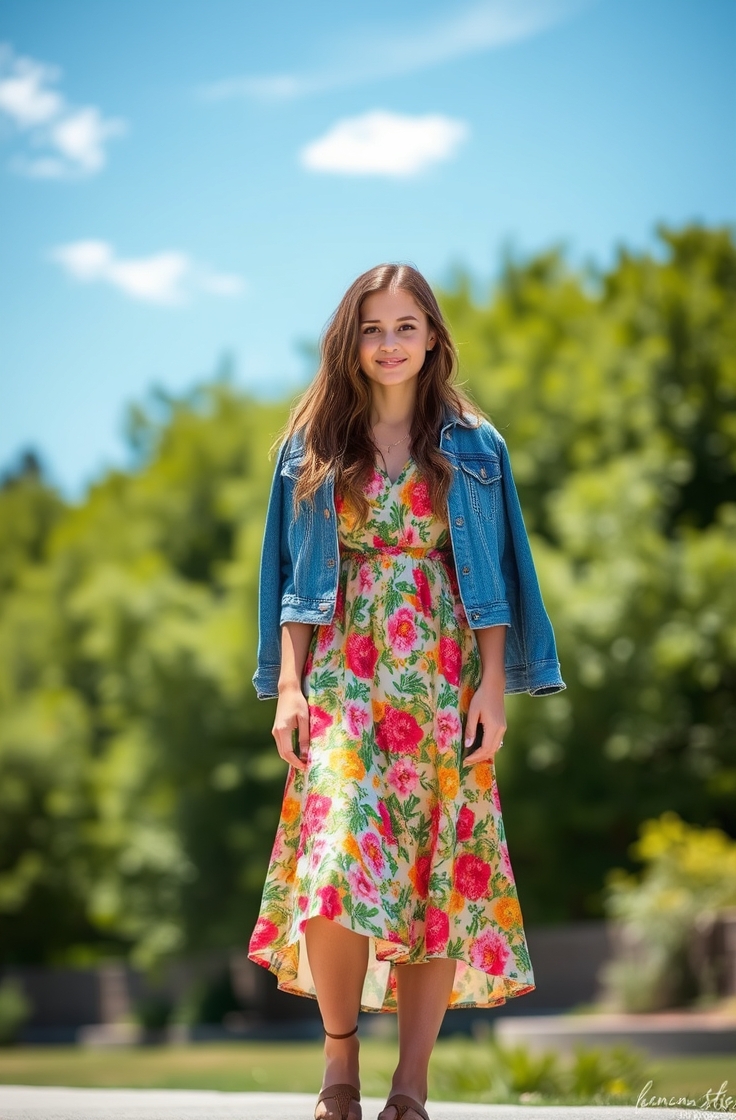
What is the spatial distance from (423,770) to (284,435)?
1048 mm

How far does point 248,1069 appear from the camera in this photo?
13383 millimetres

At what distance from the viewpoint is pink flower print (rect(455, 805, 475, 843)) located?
13.3ft

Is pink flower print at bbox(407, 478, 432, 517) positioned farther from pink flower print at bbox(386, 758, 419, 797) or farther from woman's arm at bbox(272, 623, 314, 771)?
pink flower print at bbox(386, 758, 419, 797)

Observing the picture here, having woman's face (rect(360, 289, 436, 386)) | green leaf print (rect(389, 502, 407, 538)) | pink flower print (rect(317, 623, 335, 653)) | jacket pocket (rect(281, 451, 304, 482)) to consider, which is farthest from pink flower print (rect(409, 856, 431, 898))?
woman's face (rect(360, 289, 436, 386))

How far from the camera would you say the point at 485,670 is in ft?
13.4

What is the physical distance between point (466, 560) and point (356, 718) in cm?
51

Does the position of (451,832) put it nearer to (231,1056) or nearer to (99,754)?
(231,1056)

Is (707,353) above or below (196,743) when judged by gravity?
above

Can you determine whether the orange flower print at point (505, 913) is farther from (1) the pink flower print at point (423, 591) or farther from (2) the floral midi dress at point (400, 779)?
(1) the pink flower print at point (423, 591)

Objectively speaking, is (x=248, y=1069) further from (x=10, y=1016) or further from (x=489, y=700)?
(x=489, y=700)

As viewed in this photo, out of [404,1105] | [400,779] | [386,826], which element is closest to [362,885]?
[386,826]

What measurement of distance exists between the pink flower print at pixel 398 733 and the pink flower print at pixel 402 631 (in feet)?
0.52

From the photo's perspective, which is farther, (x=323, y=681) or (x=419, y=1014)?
(x=323, y=681)

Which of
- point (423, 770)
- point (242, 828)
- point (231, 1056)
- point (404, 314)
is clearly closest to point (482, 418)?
point (404, 314)
